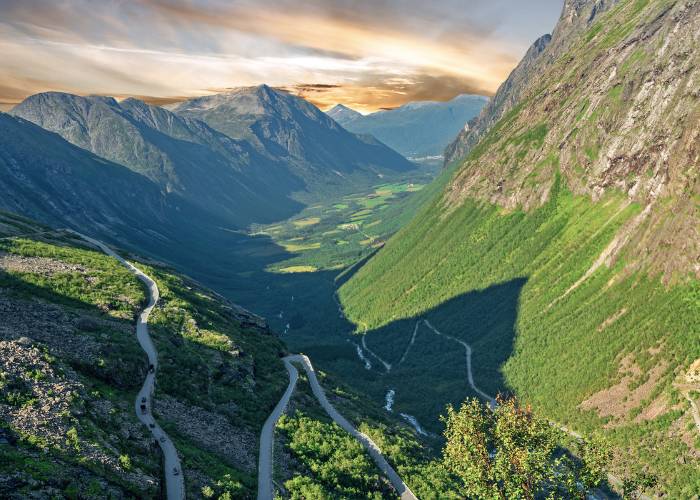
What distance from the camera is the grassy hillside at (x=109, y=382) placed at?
180 ft

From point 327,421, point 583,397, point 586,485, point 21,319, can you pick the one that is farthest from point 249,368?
point 583,397

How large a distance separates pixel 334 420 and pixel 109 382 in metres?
43.4

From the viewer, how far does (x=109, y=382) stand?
81.0 meters

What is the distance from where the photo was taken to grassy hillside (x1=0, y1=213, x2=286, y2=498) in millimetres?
54906


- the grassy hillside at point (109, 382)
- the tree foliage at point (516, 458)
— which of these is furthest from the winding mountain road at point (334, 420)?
the tree foliage at point (516, 458)

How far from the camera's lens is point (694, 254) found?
174250 millimetres

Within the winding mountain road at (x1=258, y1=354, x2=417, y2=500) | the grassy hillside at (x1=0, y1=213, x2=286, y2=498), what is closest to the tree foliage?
the winding mountain road at (x1=258, y1=354, x2=417, y2=500)

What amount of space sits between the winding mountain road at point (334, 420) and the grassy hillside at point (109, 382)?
1656mm

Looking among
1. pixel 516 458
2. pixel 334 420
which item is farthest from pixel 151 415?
pixel 516 458

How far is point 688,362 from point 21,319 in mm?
161836

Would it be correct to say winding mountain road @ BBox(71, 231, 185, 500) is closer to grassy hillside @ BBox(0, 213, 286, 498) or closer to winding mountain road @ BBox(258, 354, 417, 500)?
grassy hillside @ BBox(0, 213, 286, 498)

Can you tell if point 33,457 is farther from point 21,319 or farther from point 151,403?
point 21,319

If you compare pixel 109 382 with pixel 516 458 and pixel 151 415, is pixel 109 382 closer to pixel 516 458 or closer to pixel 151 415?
pixel 151 415

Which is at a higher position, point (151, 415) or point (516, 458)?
point (516, 458)
